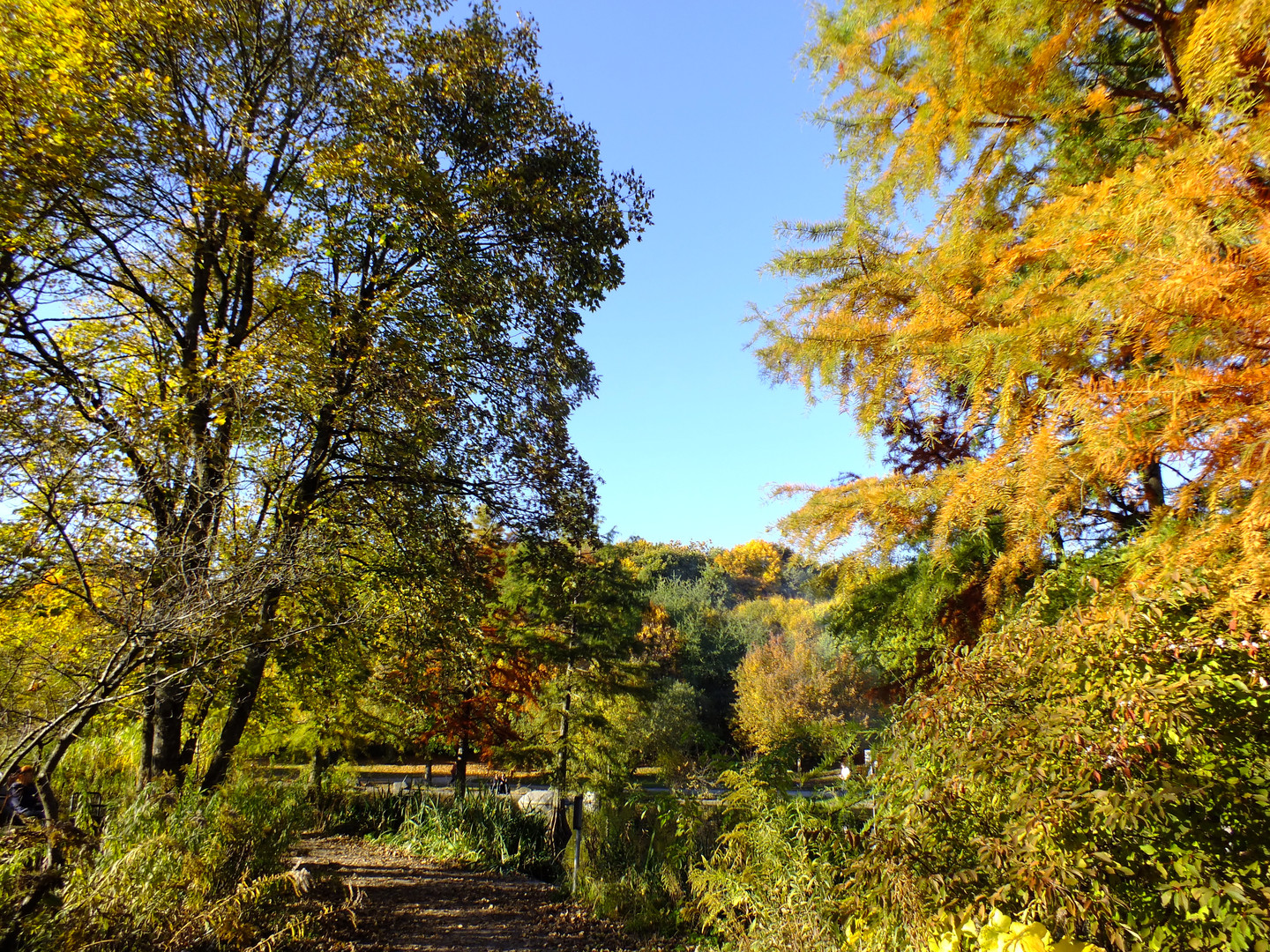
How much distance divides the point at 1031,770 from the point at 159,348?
7386mm

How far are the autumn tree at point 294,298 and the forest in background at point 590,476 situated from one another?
0.17 feet

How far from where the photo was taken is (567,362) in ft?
24.3

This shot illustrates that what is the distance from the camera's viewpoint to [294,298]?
19.8ft

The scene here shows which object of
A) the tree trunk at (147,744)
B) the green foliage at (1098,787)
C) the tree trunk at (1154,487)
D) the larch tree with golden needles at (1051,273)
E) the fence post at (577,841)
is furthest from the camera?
the fence post at (577,841)

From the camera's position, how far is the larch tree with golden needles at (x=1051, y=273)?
2.76 m

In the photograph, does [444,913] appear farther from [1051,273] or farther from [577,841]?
[1051,273]

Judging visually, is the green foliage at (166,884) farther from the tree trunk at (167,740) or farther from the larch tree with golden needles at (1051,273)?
the larch tree with golden needles at (1051,273)

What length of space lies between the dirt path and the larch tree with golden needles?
16.0 ft

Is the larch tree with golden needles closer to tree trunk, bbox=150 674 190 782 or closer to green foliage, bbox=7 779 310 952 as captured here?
green foliage, bbox=7 779 310 952

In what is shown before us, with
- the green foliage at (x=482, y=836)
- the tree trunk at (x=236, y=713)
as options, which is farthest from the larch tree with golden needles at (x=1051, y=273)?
the green foliage at (x=482, y=836)

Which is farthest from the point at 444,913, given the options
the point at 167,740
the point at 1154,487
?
the point at 1154,487

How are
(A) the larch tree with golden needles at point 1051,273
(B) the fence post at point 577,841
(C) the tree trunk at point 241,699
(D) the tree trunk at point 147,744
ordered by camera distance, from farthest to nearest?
(B) the fence post at point 577,841 < (C) the tree trunk at point 241,699 < (D) the tree trunk at point 147,744 < (A) the larch tree with golden needles at point 1051,273

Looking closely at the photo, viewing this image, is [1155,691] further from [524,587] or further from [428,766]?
[428,766]

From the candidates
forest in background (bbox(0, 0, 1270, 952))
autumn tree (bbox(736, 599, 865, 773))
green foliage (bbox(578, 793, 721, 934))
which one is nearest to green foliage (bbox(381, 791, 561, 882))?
forest in background (bbox(0, 0, 1270, 952))
